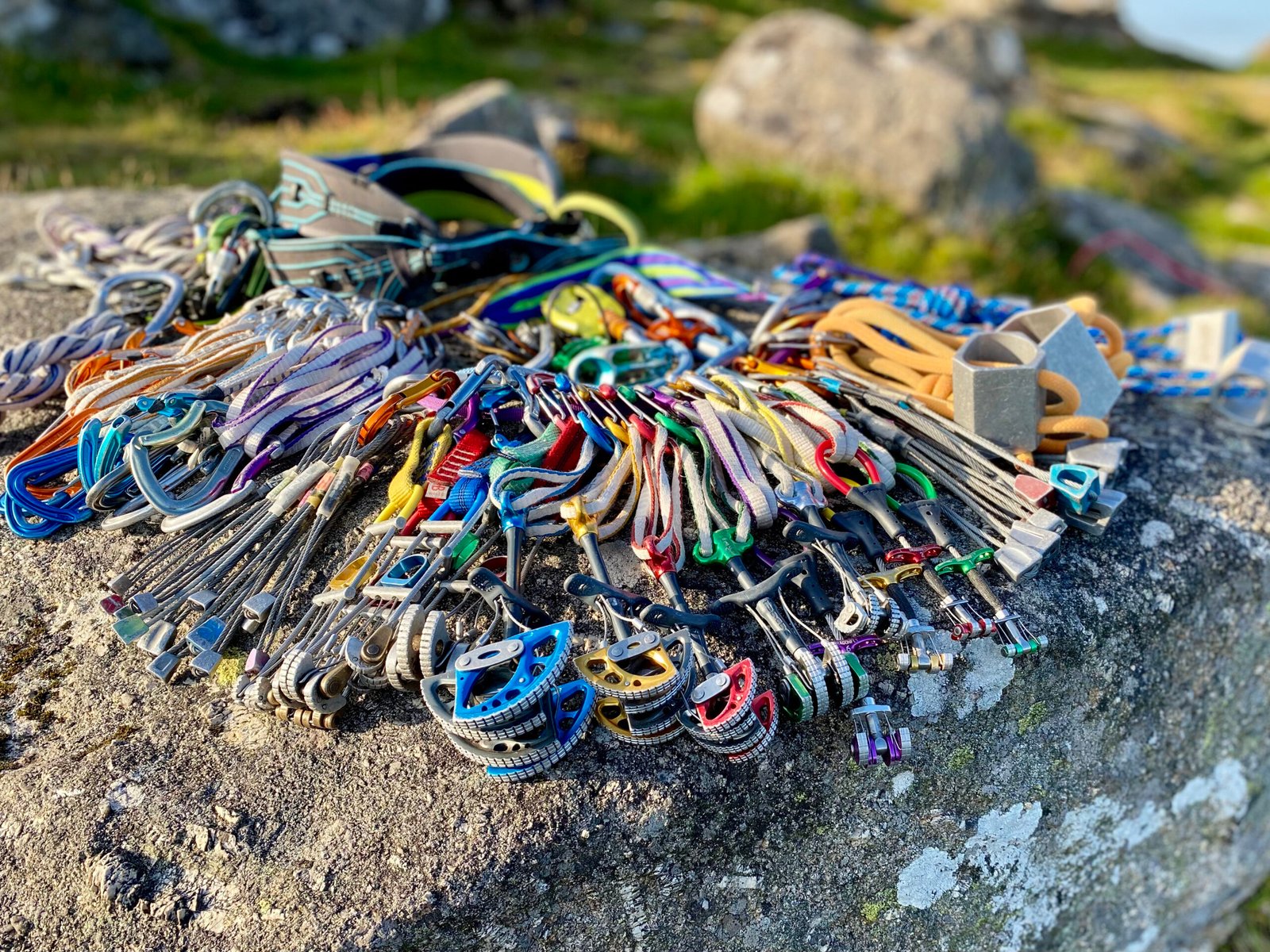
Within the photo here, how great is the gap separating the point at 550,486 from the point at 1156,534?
1.95m

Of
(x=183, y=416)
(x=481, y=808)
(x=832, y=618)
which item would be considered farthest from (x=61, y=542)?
(x=832, y=618)

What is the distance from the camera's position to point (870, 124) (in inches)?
328

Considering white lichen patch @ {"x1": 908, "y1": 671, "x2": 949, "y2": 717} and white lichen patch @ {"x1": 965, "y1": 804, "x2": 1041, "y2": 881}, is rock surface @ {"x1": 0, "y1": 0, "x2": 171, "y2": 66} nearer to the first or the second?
white lichen patch @ {"x1": 908, "y1": 671, "x2": 949, "y2": 717}

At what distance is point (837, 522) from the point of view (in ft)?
8.63

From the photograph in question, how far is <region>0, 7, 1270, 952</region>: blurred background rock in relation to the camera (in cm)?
816

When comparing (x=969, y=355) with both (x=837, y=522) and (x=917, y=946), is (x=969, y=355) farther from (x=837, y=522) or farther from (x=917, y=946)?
(x=917, y=946)

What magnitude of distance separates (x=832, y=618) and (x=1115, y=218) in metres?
10.3

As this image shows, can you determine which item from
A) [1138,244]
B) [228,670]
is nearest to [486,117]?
[228,670]

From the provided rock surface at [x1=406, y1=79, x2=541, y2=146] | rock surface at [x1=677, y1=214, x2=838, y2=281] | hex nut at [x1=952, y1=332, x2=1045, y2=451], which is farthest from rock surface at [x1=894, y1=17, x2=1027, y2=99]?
hex nut at [x1=952, y1=332, x2=1045, y2=451]

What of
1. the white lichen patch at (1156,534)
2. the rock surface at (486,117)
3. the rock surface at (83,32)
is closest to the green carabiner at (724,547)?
the white lichen patch at (1156,534)

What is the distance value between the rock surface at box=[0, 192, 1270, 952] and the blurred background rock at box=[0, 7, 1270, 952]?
137 centimetres

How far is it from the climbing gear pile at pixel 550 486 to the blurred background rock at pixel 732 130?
2218 millimetres

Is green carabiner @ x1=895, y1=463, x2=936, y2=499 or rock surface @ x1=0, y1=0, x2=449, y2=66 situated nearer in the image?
green carabiner @ x1=895, y1=463, x2=936, y2=499

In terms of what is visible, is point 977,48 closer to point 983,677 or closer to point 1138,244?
point 1138,244
